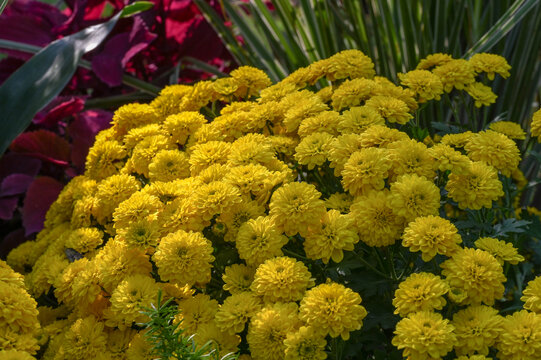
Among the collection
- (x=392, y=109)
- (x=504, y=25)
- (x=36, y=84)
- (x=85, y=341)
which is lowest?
(x=504, y=25)

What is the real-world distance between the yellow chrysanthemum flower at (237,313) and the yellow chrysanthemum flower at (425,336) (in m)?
0.26

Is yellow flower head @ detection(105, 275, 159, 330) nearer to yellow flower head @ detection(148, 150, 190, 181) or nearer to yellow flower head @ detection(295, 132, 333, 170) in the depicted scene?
yellow flower head @ detection(148, 150, 190, 181)

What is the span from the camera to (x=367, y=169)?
4.22 feet

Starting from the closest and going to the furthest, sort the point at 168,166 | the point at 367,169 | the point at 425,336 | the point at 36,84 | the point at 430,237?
the point at 425,336 < the point at 430,237 < the point at 367,169 < the point at 168,166 < the point at 36,84

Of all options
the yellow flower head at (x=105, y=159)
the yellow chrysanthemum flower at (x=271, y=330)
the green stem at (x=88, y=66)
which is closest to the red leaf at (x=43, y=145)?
the green stem at (x=88, y=66)

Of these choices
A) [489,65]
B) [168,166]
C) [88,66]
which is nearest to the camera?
[168,166]

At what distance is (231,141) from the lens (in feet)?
5.41

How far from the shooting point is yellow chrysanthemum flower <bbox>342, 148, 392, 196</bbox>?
128 cm

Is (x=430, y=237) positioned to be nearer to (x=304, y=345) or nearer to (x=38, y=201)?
(x=304, y=345)

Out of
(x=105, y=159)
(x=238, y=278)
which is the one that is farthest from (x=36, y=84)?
(x=238, y=278)

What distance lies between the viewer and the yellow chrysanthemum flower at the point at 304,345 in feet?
3.67

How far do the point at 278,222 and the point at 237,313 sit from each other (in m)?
0.19

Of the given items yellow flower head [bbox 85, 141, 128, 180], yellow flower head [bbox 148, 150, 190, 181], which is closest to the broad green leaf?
yellow flower head [bbox 85, 141, 128, 180]

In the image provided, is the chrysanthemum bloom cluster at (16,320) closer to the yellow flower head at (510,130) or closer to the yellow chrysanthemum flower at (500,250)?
the yellow chrysanthemum flower at (500,250)
